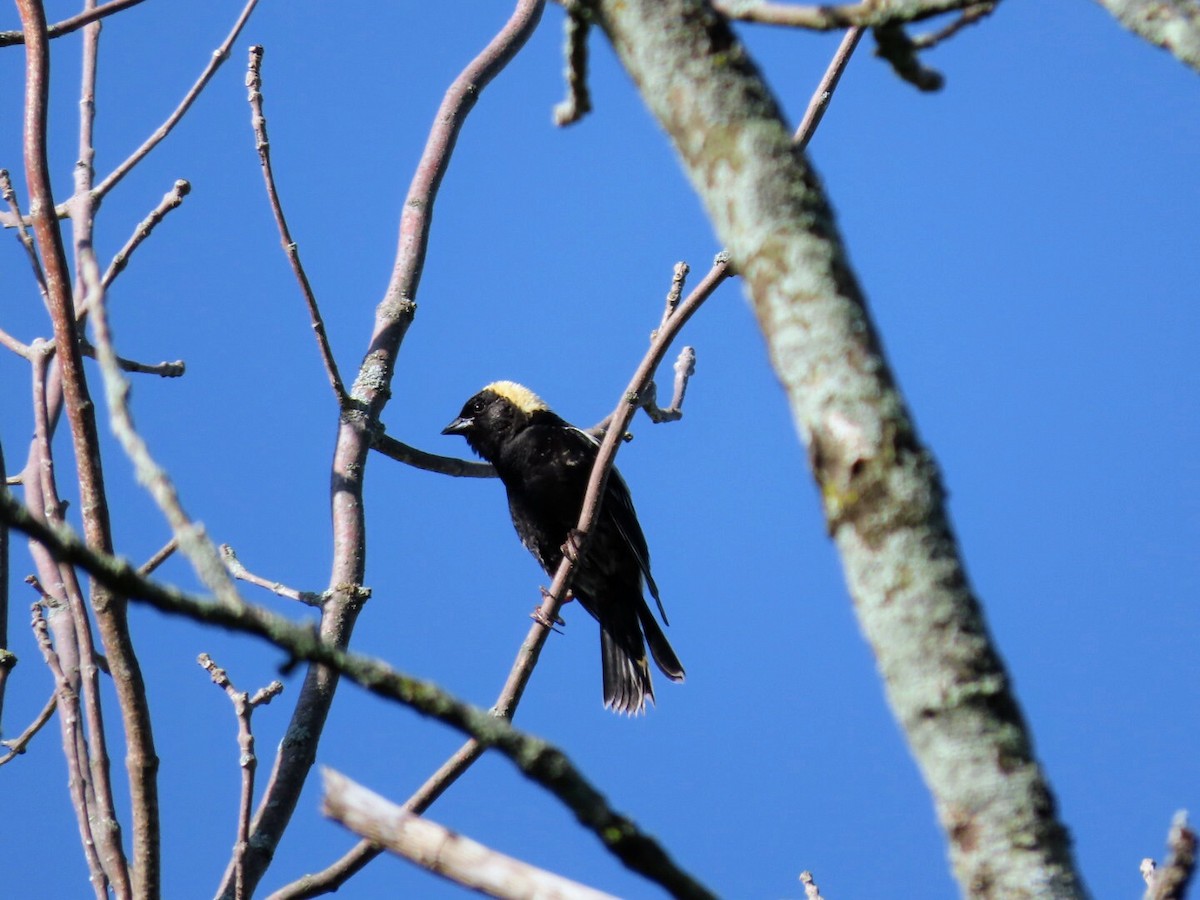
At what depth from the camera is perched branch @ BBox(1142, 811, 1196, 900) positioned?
4.03 feet

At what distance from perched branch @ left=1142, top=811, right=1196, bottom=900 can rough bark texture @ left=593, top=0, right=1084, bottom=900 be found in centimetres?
24

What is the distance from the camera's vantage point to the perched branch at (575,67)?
1.59 metres

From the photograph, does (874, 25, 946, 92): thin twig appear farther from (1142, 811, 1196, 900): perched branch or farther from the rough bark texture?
(1142, 811, 1196, 900): perched branch

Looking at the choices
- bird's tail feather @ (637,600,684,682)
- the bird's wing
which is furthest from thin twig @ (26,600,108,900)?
bird's tail feather @ (637,600,684,682)

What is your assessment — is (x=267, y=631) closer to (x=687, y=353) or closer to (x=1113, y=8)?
(x=1113, y=8)

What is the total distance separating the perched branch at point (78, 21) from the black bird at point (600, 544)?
10.4ft

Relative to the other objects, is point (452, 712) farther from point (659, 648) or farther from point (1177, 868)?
point (659, 648)

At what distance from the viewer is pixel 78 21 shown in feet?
10.4

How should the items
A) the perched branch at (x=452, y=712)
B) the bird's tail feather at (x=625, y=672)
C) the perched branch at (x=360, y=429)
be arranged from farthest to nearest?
the bird's tail feather at (x=625, y=672) → the perched branch at (x=360, y=429) → the perched branch at (x=452, y=712)

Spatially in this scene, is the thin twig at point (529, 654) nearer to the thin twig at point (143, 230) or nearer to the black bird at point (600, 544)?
the thin twig at point (143, 230)

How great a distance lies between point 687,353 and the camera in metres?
5.00

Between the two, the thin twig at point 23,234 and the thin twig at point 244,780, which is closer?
the thin twig at point 244,780

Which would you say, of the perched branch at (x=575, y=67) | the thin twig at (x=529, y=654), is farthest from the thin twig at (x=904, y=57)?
the thin twig at (x=529, y=654)

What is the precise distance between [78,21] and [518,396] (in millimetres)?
4121
